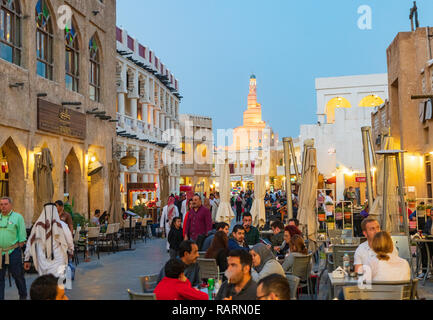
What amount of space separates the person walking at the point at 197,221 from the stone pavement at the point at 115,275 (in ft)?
4.88

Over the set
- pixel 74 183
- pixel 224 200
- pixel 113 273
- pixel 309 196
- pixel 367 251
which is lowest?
pixel 113 273

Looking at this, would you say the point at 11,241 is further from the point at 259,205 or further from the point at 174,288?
the point at 259,205

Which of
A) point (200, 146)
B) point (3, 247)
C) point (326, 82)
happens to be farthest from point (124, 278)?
point (200, 146)

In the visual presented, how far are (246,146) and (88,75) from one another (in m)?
79.6

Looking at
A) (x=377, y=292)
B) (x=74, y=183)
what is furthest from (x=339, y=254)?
(x=74, y=183)

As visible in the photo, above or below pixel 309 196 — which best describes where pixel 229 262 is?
below

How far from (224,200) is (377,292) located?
1132 cm

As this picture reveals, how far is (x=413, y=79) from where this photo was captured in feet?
63.2

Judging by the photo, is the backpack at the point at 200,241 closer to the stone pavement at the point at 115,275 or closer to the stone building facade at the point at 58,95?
the stone pavement at the point at 115,275

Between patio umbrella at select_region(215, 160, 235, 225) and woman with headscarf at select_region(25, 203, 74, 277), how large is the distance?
8.31 m

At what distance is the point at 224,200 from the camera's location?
54.7 feet

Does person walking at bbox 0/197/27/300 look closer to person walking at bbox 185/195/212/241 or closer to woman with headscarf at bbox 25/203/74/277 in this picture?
woman with headscarf at bbox 25/203/74/277

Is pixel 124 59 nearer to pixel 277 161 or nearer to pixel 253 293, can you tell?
pixel 253 293

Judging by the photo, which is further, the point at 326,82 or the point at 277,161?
the point at 277,161
